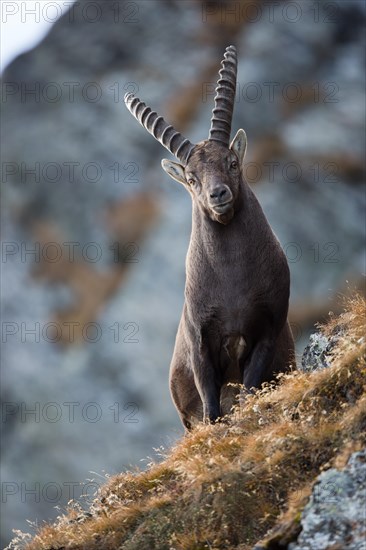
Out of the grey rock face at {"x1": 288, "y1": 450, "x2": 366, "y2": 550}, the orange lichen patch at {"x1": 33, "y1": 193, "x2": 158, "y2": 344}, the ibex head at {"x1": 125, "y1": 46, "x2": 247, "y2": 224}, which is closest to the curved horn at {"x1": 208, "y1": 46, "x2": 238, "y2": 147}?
the ibex head at {"x1": 125, "y1": 46, "x2": 247, "y2": 224}

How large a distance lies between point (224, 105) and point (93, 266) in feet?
141

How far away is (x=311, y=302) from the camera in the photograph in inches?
1898

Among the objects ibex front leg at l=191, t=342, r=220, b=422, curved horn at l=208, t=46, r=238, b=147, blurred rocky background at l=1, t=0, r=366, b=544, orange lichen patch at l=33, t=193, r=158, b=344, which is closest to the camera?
ibex front leg at l=191, t=342, r=220, b=422

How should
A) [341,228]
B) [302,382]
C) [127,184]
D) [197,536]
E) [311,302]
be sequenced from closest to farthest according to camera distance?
1. [197,536]
2. [302,382]
3. [311,302]
4. [341,228]
5. [127,184]

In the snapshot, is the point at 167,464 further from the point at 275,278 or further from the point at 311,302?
the point at 311,302

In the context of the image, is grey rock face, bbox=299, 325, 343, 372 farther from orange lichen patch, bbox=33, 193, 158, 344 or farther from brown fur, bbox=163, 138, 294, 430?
orange lichen patch, bbox=33, 193, 158, 344

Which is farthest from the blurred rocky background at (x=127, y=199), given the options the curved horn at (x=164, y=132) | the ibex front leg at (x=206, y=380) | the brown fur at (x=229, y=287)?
the ibex front leg at (x=206, y=380)

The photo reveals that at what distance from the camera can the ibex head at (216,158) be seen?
544 inches

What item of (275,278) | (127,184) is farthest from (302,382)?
(127,184)

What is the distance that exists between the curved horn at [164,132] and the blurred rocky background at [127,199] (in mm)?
23195

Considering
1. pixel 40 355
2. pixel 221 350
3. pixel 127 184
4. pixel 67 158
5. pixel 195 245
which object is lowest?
pixel 221 350

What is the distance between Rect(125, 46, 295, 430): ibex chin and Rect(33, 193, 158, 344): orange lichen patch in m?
38.0

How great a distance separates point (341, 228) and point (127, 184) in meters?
12.8

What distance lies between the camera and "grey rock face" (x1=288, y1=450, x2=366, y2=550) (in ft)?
26.8
